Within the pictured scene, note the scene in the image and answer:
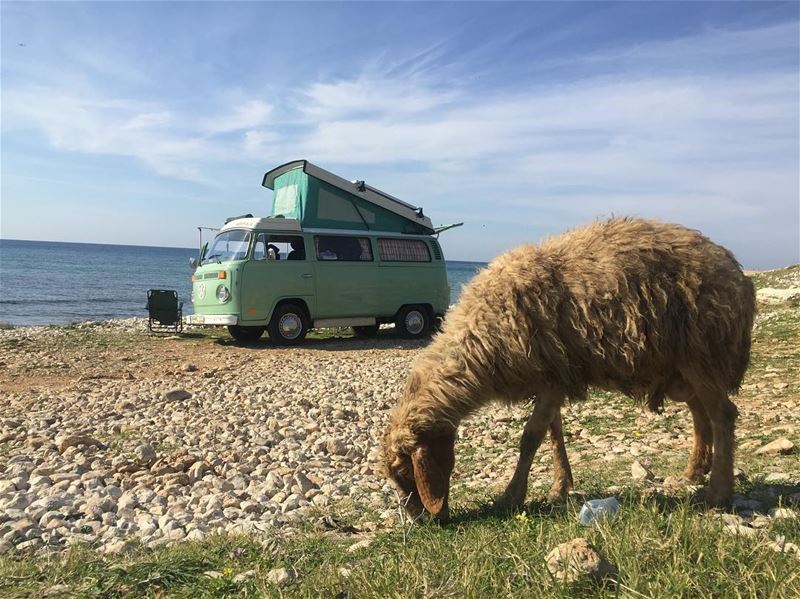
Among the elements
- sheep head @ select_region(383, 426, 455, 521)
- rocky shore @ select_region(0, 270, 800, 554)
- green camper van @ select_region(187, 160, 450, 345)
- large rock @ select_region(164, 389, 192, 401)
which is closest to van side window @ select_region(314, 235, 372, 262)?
green camper van @ select_region(187, 160, 450, 345)

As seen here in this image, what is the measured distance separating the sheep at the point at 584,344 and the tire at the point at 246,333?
39.0 ft

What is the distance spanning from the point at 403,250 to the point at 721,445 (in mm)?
12912

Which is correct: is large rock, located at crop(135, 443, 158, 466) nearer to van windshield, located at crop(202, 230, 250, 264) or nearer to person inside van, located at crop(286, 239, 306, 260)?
van windshield, located at crop(202, 230, 250, 264)

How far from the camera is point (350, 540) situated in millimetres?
3766

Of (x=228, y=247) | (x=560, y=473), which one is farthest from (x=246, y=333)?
(x=560, y=473)

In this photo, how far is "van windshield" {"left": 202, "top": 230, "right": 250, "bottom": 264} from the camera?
14.3 meters

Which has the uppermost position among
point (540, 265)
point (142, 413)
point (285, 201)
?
point (285, 201)

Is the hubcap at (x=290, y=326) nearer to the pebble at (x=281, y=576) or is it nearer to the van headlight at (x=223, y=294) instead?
the van headlight at (x=223, y=294)

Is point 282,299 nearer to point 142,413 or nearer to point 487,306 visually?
point 142,413

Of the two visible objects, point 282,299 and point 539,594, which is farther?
point 282,299

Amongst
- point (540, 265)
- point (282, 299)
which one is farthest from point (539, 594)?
point (282, 299)

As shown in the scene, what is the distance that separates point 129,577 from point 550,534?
207 cm

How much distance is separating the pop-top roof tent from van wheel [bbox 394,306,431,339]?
2.10 m

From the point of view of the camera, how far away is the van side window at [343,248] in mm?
15258
